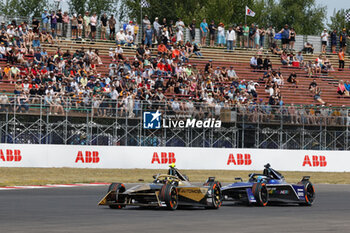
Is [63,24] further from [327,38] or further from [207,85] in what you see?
[327,38]

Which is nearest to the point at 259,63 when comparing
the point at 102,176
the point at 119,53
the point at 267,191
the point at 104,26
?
the point at 119,53

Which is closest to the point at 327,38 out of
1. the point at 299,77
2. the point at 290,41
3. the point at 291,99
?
the point at 290,41

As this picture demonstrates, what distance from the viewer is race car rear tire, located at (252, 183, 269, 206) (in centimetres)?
1820

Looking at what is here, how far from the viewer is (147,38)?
4356 centimetres

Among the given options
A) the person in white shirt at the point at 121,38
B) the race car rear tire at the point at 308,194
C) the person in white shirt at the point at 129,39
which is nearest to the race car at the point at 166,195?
the race car rear tire at the point at 308,194

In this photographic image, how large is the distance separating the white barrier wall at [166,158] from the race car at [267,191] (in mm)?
15340

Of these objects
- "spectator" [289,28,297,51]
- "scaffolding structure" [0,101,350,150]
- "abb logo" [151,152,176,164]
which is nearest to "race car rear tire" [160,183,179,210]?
"scaffolding structure" [0,101,350,150]

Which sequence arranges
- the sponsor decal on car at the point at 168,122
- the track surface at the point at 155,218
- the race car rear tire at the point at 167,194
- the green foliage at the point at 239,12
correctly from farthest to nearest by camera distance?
the green foliage at the point at 239,12, the sponsor decal on car at the point at 168,122, the race car rear tire at the point at 167,194, the track surface at the point at 155,218

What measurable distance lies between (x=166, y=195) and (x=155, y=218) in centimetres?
186

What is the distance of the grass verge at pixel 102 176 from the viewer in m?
28.3

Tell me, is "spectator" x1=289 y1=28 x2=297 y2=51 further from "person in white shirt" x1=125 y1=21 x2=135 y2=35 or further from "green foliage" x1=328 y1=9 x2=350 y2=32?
"green foliage" x1=328 y1=9 x2=350 y2=32

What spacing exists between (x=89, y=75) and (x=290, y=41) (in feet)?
54.4

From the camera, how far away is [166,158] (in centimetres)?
3466

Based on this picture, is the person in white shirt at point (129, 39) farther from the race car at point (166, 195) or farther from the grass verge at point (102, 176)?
the race car at point (166, 195)
